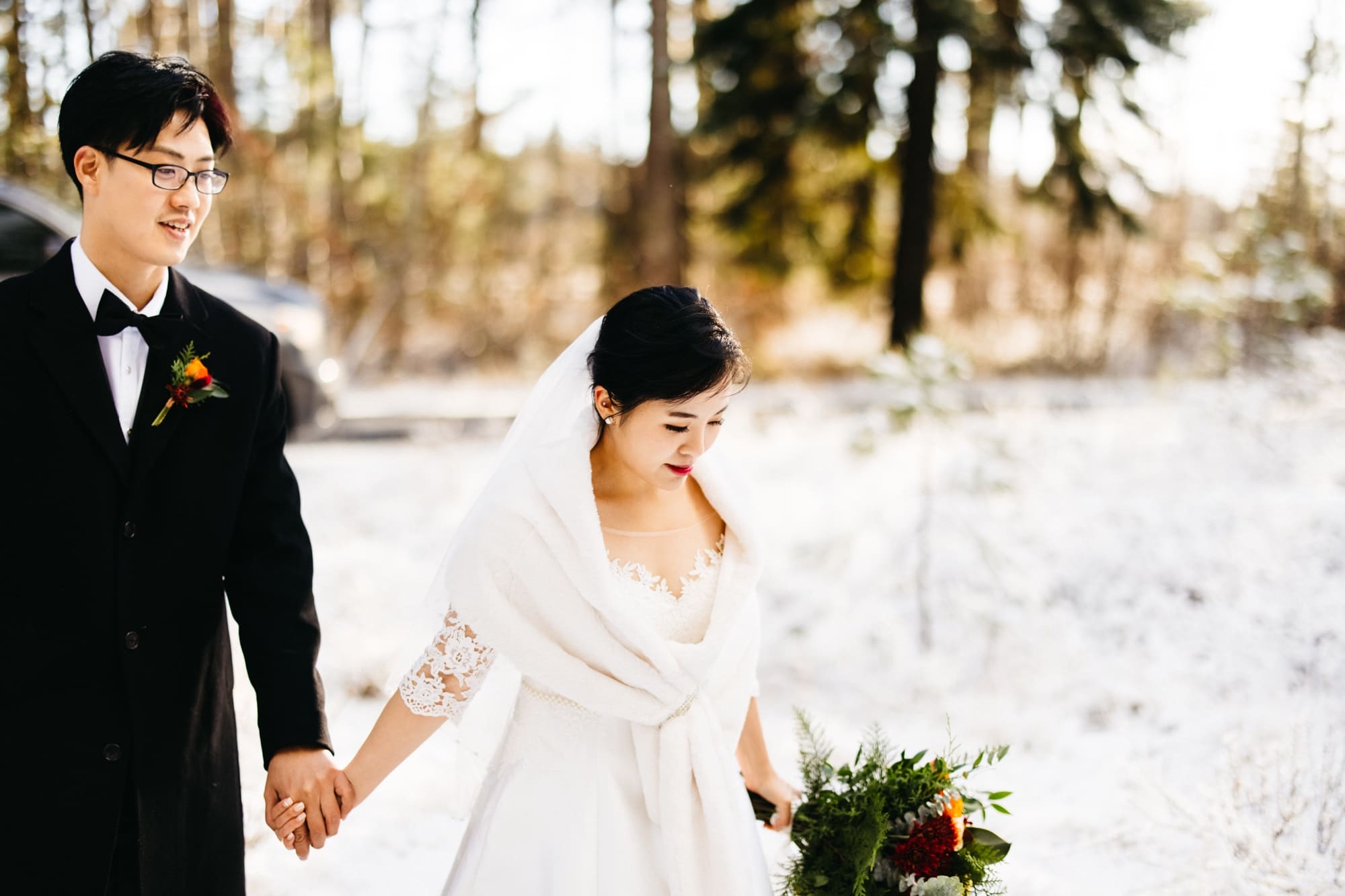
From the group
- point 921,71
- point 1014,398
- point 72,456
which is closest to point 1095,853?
point 72,456

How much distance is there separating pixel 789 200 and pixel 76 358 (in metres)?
12.5

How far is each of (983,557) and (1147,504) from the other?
159cm

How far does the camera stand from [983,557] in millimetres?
5664

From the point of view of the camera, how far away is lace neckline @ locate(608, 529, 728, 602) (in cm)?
217

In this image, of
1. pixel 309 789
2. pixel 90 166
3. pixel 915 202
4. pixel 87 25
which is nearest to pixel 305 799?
pixel 309 789

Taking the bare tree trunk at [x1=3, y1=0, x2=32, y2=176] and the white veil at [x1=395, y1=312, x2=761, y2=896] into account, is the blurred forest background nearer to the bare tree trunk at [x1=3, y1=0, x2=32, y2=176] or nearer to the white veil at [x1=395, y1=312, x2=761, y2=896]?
the bare tree trunk at [x1=3, y1=0, x2=32, y2=176]

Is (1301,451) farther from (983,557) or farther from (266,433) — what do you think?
(266,433)

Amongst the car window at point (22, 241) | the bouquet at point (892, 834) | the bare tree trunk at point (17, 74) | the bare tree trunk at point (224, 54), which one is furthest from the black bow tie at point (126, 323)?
the bare tree trunk at point (224, 54)

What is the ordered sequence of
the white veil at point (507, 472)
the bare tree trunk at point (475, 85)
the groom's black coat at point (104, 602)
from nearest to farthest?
the groom's black coat at point (104, 602), the white veil at point (507, 472), the bare tree trunk at point (475, 85)

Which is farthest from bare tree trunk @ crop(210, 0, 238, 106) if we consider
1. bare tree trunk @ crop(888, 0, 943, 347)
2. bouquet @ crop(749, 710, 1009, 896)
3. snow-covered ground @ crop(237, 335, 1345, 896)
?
bouquet @ crop(749, 710, 1009, 896)

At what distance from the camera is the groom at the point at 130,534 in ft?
6.29

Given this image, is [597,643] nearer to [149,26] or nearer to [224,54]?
[149,26]

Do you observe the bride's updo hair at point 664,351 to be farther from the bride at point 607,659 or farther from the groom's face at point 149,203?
the groom's face at point 149,203

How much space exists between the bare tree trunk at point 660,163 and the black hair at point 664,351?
965cm
